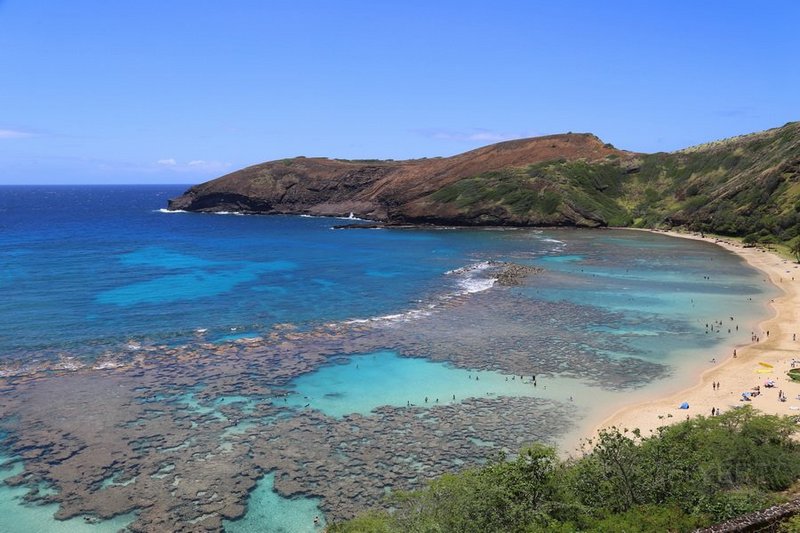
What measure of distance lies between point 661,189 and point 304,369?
138 metres

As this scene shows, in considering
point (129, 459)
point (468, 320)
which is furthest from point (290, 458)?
point (468, 320)

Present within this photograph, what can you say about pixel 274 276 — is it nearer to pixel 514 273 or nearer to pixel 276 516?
pixel 514 273

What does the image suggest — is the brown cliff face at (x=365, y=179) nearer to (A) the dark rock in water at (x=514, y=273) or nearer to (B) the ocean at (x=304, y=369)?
(A) the dark rock in water at (x=514, y=273)

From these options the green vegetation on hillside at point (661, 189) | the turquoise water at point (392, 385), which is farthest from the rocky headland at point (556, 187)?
the turquoise water at point (392, 385)

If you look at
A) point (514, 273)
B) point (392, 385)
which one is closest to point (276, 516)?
point (392, 385)

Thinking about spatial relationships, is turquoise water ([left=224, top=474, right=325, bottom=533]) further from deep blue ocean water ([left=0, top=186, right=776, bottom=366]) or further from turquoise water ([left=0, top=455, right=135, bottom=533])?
deep blue ocean water ([left=0, top=186, right=776, bottom=366])

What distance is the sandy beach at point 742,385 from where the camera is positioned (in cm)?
3591

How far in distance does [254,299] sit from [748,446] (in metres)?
53.8

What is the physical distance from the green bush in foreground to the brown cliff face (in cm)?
13752

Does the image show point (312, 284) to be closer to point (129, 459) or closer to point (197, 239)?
point (129, 459)

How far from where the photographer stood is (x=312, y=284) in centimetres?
7719

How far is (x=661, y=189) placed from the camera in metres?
155

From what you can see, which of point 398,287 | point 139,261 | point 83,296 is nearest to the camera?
point 83,296

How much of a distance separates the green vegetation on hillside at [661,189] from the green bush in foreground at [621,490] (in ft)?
314
